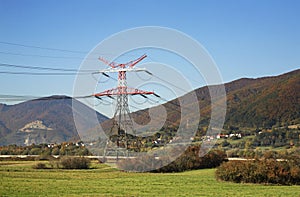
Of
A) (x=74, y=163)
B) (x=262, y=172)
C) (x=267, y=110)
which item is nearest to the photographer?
(x=262, y=172)

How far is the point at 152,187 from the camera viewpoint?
30844mm

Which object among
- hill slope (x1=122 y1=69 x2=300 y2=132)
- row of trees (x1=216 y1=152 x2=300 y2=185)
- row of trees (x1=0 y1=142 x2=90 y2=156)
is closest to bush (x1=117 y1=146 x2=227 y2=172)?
row of trees (x1=216 y1=152 x2=300 y2=185)

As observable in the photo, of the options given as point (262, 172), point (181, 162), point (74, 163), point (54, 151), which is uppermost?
point (54, 151)

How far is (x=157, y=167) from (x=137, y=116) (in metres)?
31.0

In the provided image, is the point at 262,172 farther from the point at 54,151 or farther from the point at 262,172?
the point at 54,151

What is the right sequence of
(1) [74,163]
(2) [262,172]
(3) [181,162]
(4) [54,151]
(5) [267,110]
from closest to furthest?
(2) [262,172], (3) [181,162], (1) [74,163], (4) [54,151], (5) [267,110]

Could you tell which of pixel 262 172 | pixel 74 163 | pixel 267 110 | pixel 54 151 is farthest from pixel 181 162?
pixel 267 110

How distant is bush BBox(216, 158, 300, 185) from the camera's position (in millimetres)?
36094

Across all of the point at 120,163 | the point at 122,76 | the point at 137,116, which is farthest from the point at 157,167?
the point at 137,116

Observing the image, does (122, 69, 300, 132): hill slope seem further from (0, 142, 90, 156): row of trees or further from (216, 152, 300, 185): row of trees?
(216, 152, 300, 185): row of trees

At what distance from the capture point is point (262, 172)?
36.1 m

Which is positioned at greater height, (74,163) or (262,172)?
(74,163)

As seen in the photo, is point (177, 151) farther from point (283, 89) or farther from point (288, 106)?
point (283, 89)

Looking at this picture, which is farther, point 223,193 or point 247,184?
point 247,184
